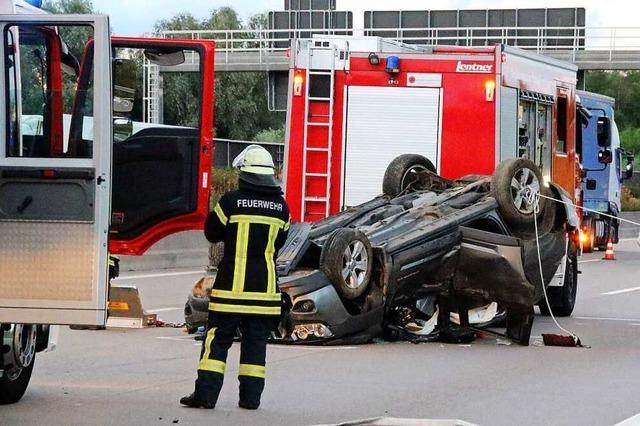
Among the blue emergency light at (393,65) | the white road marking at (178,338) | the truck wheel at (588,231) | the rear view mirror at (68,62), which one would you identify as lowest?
the truck wheel at (588,231)

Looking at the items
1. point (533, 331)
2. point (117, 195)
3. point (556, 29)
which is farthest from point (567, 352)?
point (556, 29)

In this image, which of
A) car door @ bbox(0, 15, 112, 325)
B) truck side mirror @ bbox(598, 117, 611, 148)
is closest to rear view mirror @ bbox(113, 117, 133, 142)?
car door @ bbox(0, 15, 112, 325)

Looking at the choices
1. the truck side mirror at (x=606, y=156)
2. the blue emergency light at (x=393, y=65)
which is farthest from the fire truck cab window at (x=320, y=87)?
the truck side mirror at (x=606, y=156)

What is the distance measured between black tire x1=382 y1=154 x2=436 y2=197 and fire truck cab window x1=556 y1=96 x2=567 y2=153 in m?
4.78

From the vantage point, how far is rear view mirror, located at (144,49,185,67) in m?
9.03

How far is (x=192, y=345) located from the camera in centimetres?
1311

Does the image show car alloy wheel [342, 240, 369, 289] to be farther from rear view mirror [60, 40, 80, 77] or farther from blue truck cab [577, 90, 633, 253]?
blue truck cab [577, 90, 633, 253]

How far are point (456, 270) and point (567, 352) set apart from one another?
124 cm

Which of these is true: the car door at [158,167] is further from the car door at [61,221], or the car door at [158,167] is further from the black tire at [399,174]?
the black tire at [399,174]

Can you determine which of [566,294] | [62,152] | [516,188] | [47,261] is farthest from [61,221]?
[566,294]

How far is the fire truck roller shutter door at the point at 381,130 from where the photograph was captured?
18.3m

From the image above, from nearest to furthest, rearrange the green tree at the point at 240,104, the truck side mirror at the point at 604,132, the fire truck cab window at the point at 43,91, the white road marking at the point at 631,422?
the fire truck cab window at the point at 43,91 < the white road marking at the point at 631,422 < the truck side mirror at the point at 604,132 < the green tree at the point at 240,104

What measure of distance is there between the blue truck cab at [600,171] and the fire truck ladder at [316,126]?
40.2ft

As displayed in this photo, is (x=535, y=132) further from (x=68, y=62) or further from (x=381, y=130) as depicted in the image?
(x=68, y=62)
